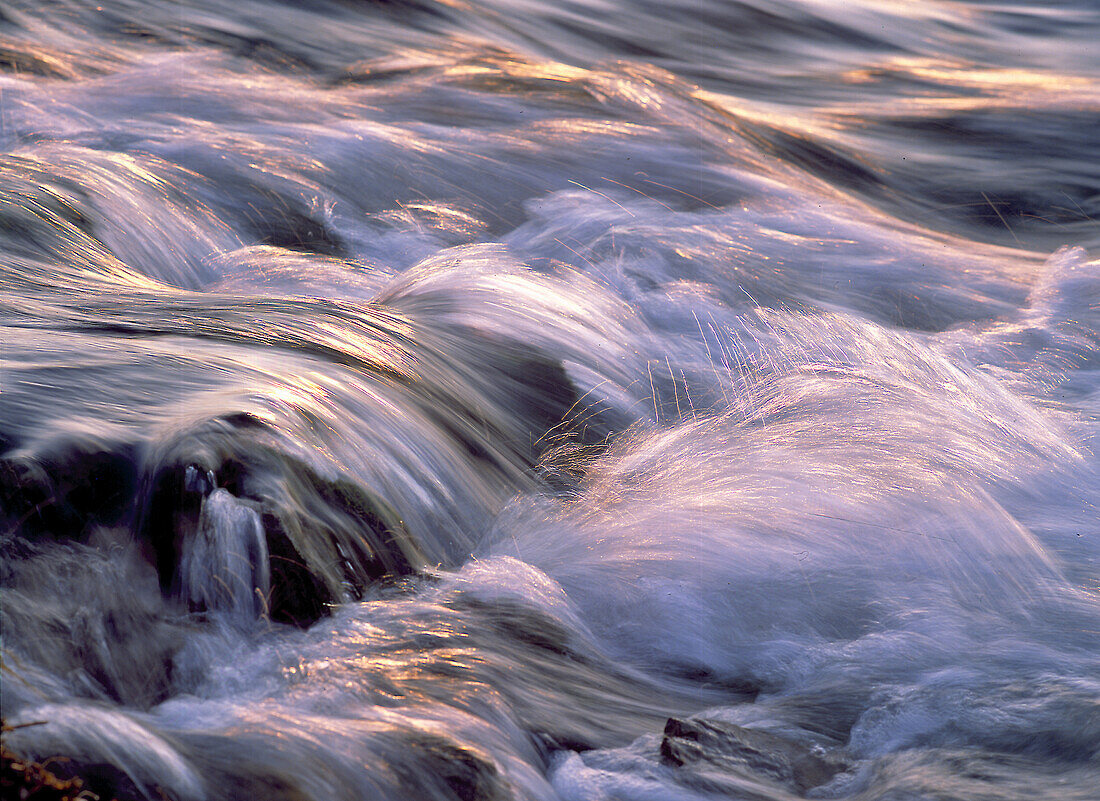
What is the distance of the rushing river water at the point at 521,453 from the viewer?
8.20ft

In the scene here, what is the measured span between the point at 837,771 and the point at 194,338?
2.35 m

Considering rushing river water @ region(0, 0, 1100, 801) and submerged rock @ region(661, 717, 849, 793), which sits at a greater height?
rushing river water @ region(0, 0, 1100, 801)

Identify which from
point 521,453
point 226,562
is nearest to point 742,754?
point 226,562

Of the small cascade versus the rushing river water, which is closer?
the rushing river water

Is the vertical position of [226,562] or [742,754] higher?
[226,562]

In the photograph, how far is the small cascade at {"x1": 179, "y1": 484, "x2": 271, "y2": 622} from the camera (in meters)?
2.64

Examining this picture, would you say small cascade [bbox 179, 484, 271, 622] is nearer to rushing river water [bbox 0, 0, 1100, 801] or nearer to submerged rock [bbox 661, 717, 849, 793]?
rushing river water [bbox 0, 0, 1100, 801]

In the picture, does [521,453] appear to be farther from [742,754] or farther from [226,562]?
[742,754]

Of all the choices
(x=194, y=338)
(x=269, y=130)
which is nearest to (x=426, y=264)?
(x=194, y=338)

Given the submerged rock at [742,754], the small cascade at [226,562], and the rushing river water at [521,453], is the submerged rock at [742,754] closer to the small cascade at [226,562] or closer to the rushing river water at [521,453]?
the rushing river water at [521,453]

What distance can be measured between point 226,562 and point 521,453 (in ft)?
4.70

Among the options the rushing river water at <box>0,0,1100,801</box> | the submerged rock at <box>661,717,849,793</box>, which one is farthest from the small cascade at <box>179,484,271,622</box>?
the submerged rock at <box>661,717,849,793</box>

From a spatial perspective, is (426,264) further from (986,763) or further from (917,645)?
(986,763)

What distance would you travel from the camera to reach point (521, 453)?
12.8 ft
